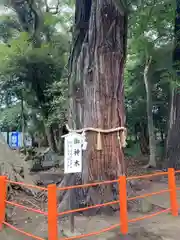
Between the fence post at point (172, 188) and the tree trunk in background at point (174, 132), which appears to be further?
the tree trunk in background at point (174, 132)

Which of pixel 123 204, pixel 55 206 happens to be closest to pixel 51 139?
pixel 123 204

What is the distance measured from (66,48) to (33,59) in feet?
6.96

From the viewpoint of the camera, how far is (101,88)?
17.7 ft

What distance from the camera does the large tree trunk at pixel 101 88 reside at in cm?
527

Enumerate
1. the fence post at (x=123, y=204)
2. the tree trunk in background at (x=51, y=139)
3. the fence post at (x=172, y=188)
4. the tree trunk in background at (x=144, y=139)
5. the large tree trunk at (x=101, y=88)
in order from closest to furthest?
the fence post at (x=123, y=204) → the fence post at (x=172, y=188) → the large tree trunk at (x=101, y=88) → the tree trunk in background at (x=51, y=139) → the tree trunk in background at (x=144, y=139)

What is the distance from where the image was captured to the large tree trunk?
17.3 ft

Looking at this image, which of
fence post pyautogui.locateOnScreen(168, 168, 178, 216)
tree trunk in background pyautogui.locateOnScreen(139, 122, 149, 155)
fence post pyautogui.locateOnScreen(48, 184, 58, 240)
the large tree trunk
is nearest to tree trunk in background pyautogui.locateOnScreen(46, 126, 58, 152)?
tree trunk in background pyautogui.locateOnScreen(139, 122, 149, 155)

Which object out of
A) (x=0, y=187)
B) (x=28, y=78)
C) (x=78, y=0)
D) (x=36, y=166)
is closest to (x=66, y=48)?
(x=28, y=78)

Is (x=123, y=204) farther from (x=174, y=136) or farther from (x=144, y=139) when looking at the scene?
(x=144, y=139)

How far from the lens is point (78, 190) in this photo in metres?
5.23

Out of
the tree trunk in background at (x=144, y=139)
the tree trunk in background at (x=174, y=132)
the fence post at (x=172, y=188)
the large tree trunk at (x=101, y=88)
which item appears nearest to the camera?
the fence post at (x=172, y=188)

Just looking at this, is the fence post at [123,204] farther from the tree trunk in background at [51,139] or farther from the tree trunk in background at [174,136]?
the tree trunk in background at [51,139]

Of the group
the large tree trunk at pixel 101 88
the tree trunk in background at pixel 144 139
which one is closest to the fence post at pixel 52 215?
the large tree trunk at pixel 101 88

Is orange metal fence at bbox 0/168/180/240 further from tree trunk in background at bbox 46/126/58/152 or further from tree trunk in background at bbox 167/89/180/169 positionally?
tree trunk in background at bbox 46/126/58/152
